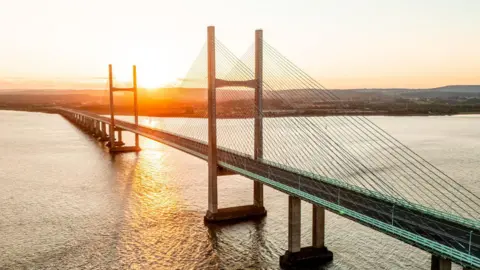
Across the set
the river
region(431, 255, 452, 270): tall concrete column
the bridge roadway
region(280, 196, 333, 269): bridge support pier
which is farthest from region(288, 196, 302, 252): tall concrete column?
region(431, 255, 452, 270): tall concrete column

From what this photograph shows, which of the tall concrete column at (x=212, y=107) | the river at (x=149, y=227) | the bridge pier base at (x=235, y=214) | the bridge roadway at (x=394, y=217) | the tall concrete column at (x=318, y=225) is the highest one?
the tall concrete column at (x=212, y=107)

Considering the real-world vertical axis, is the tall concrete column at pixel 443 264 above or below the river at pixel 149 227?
above

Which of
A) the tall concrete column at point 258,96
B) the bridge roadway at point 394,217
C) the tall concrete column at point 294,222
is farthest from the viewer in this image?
the tall concrete column at point 258,96

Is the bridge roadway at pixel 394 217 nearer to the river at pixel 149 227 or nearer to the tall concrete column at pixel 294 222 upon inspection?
the tall concrete column at pixel 294 222

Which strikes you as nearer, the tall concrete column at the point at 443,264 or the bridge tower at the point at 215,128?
the tall concrete column at the point at 443,264

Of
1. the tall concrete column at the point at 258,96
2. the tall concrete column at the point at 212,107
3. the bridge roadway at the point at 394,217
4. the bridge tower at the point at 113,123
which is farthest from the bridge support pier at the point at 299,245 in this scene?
the bridge tower at the point at 113,123

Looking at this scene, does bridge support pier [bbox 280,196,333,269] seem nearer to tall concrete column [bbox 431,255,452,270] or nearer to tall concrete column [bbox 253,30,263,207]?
tall concrete column [bbox 431,255,452,270]

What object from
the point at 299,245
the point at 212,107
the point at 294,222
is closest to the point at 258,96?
the point at 212,107

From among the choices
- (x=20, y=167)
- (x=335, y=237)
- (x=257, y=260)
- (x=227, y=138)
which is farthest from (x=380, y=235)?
(x=227, y=138)
